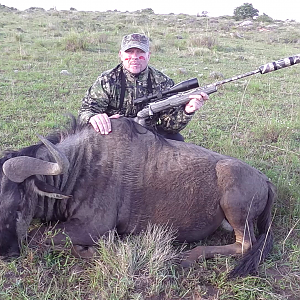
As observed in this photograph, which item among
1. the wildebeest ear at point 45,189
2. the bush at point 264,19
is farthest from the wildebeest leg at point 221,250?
the bush at point 264,19

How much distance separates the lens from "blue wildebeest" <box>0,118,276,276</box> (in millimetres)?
3445

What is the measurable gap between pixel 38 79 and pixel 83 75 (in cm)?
124

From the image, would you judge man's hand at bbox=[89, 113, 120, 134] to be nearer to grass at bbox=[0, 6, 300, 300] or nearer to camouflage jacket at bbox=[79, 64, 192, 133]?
camouflage jacket at bbox=[79, 64, 192, 133]

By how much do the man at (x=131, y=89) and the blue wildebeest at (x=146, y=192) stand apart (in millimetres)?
817

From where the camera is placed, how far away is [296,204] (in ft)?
14.0

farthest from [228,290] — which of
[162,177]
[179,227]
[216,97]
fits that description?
[216,97]

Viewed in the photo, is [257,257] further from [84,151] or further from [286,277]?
[84,151]

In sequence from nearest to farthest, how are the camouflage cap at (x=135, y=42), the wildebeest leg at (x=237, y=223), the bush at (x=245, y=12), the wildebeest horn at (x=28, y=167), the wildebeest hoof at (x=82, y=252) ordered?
the wildebeest horn at (x=28, y=167), the wildebeest hoof at (x=82, y=252), the wildebeest leg at (x=237, y=223), the camouflage cap at (x=135, y=42), the bush at (x=245, y=12)

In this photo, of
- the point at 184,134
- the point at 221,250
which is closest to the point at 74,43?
the point at 184,134

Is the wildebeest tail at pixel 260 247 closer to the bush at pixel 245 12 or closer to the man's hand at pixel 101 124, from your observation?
the man's hand at pixel 101 124

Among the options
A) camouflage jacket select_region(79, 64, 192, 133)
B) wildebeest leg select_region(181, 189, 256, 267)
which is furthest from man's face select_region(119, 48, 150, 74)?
wildebeest leg select_region(181, 189, 256, 267)

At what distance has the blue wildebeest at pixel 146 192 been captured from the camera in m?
3.45

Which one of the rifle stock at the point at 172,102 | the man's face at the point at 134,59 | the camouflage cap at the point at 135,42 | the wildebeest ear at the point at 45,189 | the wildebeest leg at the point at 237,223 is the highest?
the camouflage cap at the point at 135,42

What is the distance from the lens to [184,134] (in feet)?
20.9
